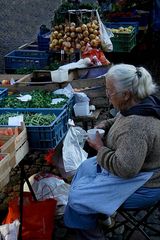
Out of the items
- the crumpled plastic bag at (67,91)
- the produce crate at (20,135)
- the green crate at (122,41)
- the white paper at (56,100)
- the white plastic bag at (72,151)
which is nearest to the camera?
the produce crate at (20,135)

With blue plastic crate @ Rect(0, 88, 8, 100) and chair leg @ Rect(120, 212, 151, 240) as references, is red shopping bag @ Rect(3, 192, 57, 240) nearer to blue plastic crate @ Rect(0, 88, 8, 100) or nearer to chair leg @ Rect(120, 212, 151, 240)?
chair leg @ Rect(120, 212, 151, 240)

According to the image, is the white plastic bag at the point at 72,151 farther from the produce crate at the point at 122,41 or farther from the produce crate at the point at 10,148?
the produce crate at the point at 122,41

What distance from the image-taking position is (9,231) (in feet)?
10.5

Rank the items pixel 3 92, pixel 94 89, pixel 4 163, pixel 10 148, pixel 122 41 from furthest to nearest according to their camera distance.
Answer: pixel 122 41 → pixel 94 89 → pixel 3 92 → pixel 10 148 → pixel 4 163

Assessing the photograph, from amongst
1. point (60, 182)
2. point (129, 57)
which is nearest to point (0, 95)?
point (60, 182)

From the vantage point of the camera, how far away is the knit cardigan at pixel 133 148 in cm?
302

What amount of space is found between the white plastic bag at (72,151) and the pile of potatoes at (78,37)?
2590 mm

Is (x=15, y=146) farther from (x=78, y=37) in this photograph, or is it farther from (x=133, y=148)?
(x=78, y=37)

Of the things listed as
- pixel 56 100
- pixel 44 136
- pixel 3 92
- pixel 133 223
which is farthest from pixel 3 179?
pixel 3 92

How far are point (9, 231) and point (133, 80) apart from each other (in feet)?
4.33

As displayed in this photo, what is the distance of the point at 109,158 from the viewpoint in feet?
10.4

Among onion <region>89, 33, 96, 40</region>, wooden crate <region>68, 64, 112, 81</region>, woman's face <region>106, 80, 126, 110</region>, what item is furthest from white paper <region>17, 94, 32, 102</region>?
onion <region>89, 33, 96, 40</region>

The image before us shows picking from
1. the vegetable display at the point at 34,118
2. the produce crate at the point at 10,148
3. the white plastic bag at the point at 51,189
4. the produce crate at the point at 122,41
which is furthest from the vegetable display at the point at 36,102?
the produce crate at the point at 122,41

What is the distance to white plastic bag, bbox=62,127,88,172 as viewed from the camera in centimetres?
401
